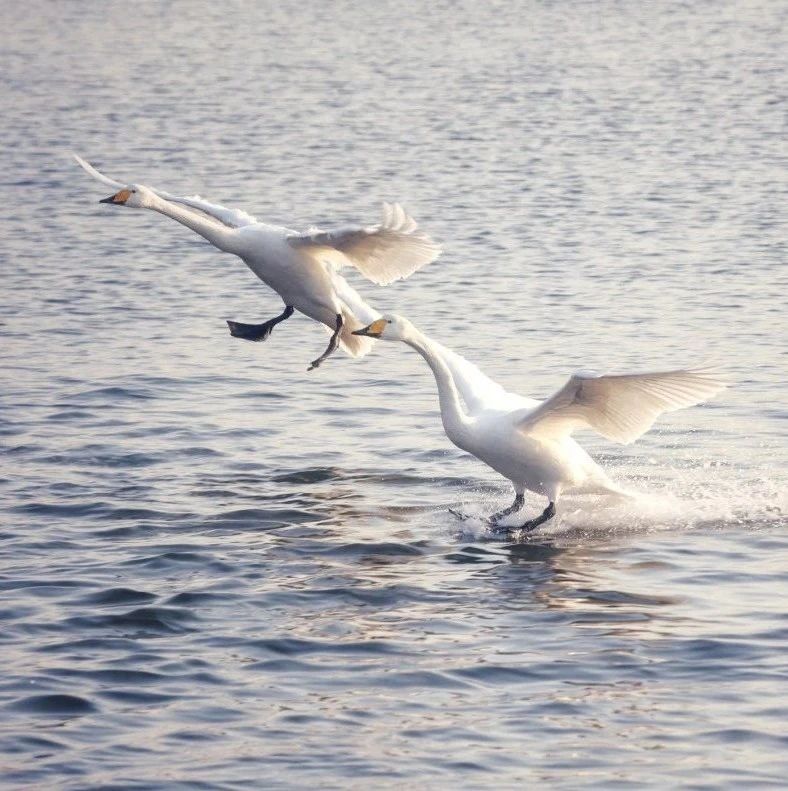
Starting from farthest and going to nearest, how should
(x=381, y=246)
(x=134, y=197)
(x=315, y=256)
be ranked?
(x=134, y=197) < (x=315, y=256) < (x=381, y=246)

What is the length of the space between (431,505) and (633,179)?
17.6 metres

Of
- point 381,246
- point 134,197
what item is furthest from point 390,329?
point 134,197

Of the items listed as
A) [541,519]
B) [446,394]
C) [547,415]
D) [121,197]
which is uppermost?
[121,197]

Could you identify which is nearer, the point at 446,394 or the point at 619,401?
the point at 619,401

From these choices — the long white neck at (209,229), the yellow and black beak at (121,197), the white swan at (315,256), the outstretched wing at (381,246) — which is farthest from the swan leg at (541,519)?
the yellow and black beak at (121,197)

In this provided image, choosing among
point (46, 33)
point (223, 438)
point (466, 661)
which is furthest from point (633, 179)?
point (46, 33)

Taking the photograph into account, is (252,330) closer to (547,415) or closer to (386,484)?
(386,484)

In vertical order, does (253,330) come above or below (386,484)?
above

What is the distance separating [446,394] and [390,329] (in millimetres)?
804

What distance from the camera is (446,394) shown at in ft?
45.3

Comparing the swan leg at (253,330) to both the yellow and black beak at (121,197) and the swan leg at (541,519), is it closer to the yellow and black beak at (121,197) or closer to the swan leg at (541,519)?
the yellow and black beak at (121,197)

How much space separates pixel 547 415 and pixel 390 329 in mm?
1515

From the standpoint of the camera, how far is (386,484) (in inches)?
609

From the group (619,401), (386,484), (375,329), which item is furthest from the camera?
(386,484)
